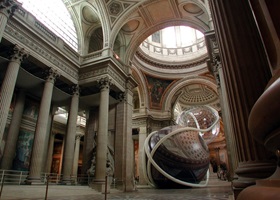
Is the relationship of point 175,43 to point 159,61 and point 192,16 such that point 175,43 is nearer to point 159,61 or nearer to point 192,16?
point 159,61

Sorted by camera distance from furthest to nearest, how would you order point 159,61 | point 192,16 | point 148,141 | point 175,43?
point 175,43 < point 159,61 < point 192,16 < point 148,141

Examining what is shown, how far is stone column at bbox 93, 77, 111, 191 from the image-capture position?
835cm

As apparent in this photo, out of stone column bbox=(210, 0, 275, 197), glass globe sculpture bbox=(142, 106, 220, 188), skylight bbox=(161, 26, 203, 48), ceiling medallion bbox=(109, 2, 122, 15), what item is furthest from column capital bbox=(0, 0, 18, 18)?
skylight bbox=(161, 26, 203, 48)

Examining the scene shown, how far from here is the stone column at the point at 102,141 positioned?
27.4 ft

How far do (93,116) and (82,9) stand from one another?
6.51 m

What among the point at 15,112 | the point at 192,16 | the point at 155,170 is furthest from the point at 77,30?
the point at 155,170

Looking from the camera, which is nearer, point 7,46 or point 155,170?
point 7,46

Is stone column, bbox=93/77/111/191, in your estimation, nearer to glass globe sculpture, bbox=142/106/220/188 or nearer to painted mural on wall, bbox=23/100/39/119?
glass globe sculpture, bbox=142/106/220/188

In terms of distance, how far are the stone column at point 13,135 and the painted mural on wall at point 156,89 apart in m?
12.5

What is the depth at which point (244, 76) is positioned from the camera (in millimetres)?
1997

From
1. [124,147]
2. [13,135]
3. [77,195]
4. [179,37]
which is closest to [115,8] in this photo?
[124,147]

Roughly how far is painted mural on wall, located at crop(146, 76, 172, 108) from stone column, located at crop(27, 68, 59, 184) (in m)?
12.3

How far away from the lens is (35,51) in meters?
8.52

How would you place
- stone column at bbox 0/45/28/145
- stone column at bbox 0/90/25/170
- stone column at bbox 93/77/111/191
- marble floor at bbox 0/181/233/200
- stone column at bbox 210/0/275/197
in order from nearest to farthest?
1. stone column at bbox 210/0/275/197
2. marble floor at bbox 0/181/233/200
3. stone column at bbox 0/45/28/145
4. stone column at bbox 93/77/111/191
5. stone column at bbox 0/90/25/170
